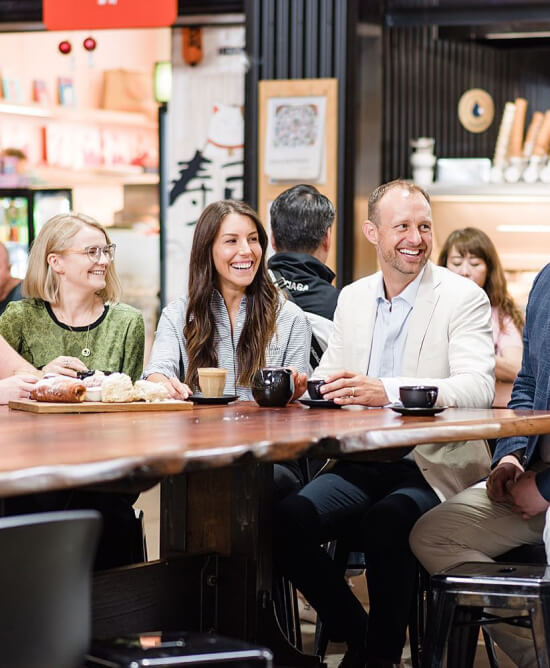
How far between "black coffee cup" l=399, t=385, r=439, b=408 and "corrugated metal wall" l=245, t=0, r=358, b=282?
381 centimetres

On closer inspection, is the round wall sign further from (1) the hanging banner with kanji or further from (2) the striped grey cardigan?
(2) the striped grey cardigan

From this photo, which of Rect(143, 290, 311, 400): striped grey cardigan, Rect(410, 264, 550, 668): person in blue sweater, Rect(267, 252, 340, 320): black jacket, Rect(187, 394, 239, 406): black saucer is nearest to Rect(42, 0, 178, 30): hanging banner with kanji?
Rect(267, 252, 340, 320): black jacket

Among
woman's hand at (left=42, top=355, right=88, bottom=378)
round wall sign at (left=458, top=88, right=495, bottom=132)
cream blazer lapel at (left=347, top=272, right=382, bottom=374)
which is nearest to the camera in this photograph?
woman's hand at (left=42, top=355, right=88, bottom=378)

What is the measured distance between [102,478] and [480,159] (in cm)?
575

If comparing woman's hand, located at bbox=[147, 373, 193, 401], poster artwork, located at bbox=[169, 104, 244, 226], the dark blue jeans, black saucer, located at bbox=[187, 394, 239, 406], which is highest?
poster artwork, located at bbox=[169, 104, 244, 226]

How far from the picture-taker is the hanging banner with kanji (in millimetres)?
6414

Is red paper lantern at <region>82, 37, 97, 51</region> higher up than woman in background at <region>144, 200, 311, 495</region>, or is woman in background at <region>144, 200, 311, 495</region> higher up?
red paper lantern at <region>82, 37, 97, 51</region>

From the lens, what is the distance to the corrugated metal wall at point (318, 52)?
6.66 m

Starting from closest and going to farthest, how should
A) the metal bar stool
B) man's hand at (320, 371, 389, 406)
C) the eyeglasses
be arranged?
the metal bar stool
man's hand at (320, 371, 389, 406)
the eyeglasses

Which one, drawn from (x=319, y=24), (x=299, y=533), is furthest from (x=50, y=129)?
(x=299, y=533)

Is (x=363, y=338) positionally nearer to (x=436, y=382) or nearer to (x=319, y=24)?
(x=436, y=382)

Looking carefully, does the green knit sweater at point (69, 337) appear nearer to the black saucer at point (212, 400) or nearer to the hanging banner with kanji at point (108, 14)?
the black saucer at point (212, 400)

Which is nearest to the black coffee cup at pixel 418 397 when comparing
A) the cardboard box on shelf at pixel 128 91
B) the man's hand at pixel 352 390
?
the man's hand at pixel 352 390

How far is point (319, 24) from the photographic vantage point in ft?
21.9
